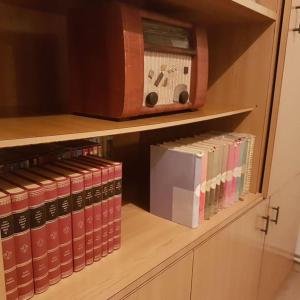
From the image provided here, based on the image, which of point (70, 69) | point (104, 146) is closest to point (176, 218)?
point (104, 146)

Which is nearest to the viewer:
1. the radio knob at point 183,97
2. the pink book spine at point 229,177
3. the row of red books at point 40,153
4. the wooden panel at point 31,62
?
the row of red books at point 40,153

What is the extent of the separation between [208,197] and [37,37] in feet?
2.48

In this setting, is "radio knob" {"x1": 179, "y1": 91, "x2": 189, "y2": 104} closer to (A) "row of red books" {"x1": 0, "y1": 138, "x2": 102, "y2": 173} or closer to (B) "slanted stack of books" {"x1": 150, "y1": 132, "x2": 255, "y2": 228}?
(B) "slanted stack of books" {"x1": 150, "y1": 132, "x2": 255, "y2": 228}

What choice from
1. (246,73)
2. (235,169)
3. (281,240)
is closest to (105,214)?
(235,169)

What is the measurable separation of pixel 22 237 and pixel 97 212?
8.1 inches

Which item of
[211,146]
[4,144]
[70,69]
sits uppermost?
[70,69]

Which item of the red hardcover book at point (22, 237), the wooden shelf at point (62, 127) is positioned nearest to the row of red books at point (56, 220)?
the red hardcover book at point (22, 237)

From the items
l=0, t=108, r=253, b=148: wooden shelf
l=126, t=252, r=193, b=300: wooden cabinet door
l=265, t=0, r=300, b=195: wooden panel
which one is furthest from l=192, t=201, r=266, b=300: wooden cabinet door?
l=0, t=108, r=253, b=148: wooden shelf

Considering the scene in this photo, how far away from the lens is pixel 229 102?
1.33 metres

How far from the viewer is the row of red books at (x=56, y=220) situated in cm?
62

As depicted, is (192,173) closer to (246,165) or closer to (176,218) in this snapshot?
(176,218)

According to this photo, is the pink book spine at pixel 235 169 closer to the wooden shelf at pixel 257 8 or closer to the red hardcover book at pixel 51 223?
the wooden shelf at pixel 257 8

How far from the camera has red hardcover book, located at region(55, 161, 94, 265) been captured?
75 centimetres

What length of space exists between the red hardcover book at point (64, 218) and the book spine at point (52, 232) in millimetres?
11
